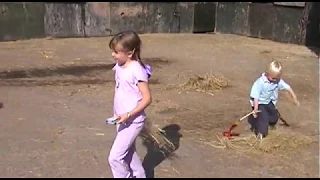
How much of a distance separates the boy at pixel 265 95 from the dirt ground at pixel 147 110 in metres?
0.46

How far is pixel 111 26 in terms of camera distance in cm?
1563

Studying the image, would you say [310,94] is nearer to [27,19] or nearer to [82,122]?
[82,122]

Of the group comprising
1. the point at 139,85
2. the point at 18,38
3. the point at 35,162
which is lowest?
the point at 18,38

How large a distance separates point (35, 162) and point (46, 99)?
9.02 ft

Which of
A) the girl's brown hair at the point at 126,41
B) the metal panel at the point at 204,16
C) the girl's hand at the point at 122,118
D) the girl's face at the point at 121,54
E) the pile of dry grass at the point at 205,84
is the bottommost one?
the metal panel at the point at 204,16

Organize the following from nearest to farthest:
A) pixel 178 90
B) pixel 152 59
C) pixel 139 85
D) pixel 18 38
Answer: pixel 139 85 < pixel 178 90 < pixel 152 59 < pixel 18 38

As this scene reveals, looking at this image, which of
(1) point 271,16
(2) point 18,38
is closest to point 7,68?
(2) point 18,38

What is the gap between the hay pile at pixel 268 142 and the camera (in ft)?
20.0

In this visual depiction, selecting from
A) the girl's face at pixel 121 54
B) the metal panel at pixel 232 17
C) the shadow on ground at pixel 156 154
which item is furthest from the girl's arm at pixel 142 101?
the metal panel at pixel 232 17

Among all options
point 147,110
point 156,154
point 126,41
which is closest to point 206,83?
point 147,110

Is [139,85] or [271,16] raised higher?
[139,85]

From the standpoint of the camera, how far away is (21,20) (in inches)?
573

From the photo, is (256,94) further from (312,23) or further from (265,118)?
(312,23)

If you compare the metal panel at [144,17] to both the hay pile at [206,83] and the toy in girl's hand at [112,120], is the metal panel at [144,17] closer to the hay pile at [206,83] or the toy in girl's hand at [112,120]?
the hay pile at [206,83]
